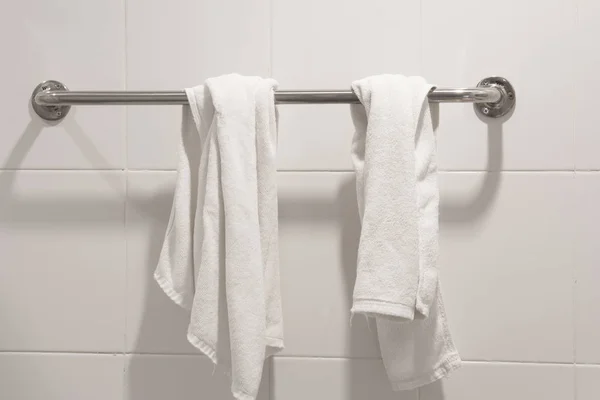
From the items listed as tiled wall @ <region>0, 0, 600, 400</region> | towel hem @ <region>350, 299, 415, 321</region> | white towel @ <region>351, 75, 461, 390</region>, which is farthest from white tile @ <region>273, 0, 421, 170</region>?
towel hem @ <region>350, 299, 415, 321</region>

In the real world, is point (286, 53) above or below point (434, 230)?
above

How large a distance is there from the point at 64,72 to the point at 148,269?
1.17 ft

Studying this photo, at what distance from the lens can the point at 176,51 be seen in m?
0.99

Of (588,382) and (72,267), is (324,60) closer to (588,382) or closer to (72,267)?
(72,267)

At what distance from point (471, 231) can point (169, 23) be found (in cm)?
59

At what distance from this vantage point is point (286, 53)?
3.21 feet

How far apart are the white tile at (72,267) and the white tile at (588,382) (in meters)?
0.74

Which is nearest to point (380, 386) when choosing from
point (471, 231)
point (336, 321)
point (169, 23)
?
point (336, 321)

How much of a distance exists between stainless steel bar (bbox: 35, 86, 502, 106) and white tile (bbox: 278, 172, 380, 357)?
0.16 meters

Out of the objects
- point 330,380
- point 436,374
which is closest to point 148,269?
point 330,380

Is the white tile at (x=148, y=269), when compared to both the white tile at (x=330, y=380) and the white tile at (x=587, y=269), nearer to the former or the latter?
the white tile at (x=330, y=380)

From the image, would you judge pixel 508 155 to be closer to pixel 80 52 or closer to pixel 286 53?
pixel 286 53

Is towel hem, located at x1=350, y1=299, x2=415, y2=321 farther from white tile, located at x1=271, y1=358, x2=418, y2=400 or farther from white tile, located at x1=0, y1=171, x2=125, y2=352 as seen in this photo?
white tile, located at x1=0, y1=171, x2=125, y2=352

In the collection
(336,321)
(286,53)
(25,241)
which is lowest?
(336,321)
